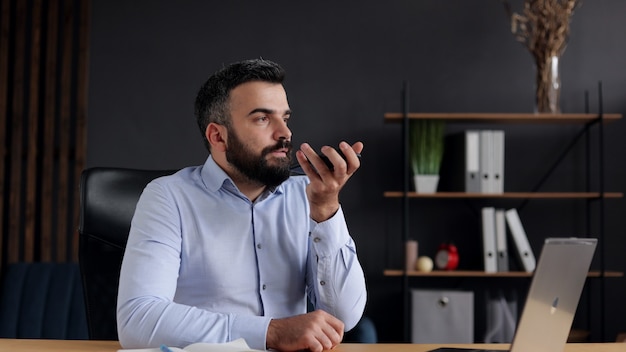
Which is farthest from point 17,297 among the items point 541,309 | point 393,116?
point 541,309

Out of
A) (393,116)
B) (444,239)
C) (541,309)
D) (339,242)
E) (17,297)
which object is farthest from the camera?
(444,239)

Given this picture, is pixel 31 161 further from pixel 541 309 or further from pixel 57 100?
pixel 541 309

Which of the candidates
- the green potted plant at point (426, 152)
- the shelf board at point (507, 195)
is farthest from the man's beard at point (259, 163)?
the green potted plant at point (426, 152)

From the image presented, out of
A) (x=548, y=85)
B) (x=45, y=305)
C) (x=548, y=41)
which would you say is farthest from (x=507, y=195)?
(x=45, y=305)

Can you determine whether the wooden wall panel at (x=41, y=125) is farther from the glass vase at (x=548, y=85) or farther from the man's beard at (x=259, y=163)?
the man's beard at (x=259, y=163)

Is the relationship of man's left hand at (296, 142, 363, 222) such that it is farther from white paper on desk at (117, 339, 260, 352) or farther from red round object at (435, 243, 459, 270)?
red round object at (435, 243, 459, 270)

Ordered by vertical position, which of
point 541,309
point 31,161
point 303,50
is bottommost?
point 541,309

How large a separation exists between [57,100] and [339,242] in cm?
298

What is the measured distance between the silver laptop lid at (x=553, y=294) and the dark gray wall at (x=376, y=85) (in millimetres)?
2940

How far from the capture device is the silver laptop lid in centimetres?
121

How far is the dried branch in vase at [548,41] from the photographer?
157 inches

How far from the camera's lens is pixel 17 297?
3.50 metres

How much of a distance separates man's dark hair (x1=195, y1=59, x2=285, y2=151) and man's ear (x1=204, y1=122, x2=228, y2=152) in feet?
0.05

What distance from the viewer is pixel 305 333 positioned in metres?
1.49
